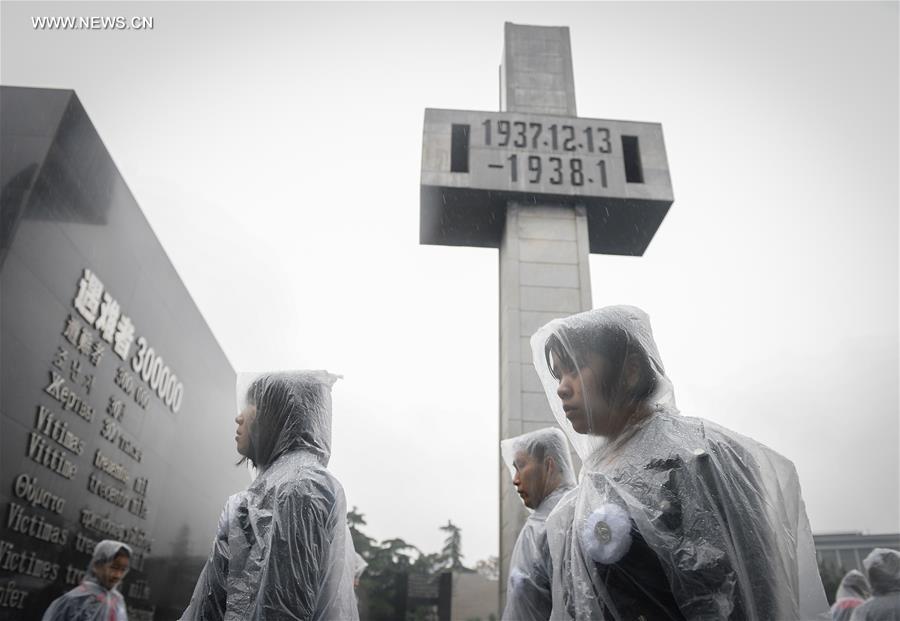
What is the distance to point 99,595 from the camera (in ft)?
15.6

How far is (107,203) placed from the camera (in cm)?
698

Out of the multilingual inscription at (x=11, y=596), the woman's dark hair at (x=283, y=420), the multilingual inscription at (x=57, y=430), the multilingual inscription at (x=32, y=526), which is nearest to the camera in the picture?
the woman's dark hair at (x=283, y=420)

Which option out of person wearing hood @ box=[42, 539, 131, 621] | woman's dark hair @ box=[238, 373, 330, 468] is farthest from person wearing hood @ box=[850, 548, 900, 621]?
person wearing hood @ box=[42, 539, 131, 621]

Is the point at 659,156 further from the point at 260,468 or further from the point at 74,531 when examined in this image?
the point at 74,531

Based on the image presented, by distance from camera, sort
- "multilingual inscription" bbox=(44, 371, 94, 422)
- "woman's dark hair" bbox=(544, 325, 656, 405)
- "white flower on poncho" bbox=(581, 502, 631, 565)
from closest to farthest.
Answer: "white flower on poncho" bbox=(581, 502, 631, 565), "woman's dark hair" bbox=(544, 325, 656, 405), "multilingual inscription" bbox=(44, 371, 94, 422)

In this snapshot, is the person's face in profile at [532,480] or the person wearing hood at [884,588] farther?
the person wearing hood at [884,588]

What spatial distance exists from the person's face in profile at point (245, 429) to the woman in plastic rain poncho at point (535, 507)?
1463 mm

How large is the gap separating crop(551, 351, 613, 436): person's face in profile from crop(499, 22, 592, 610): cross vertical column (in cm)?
497

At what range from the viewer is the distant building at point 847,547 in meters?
22.2

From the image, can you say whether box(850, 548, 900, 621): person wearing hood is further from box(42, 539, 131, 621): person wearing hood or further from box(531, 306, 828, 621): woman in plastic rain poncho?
box(42, 539, 131, 621): person wearing hood

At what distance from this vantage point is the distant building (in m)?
22.2

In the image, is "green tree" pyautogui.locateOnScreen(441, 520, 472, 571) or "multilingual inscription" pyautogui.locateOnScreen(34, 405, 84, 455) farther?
"green tree" pyautogui.locateOnScreen(441, 520, 472, 571)

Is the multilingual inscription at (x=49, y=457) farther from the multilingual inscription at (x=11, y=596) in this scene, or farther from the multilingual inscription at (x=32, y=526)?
the multilingual inscription at (x=11, y=596)

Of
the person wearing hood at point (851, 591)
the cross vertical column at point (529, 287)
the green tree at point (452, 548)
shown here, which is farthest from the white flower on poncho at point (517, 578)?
the green tree at point (452, 548)
